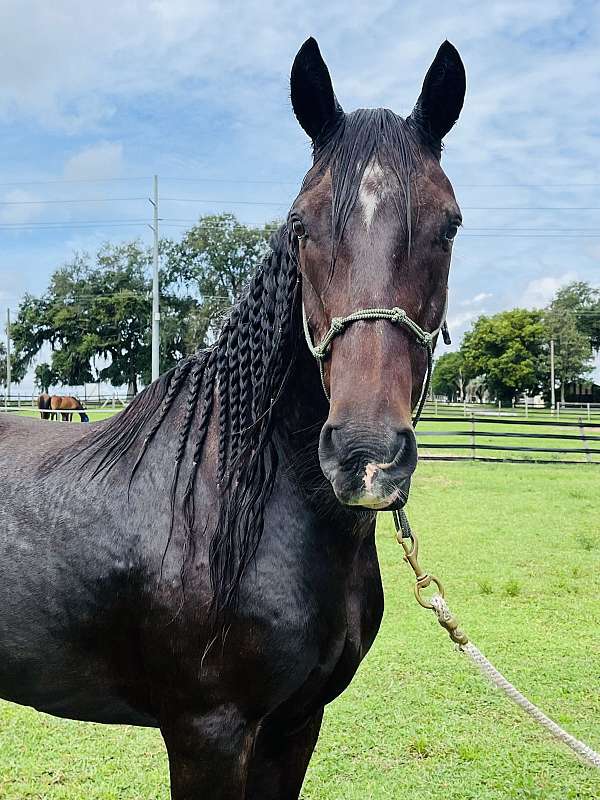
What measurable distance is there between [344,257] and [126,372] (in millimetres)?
46782

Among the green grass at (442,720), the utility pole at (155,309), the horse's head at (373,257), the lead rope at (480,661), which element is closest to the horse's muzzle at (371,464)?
the horse's head at (373,257)

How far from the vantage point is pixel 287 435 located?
2023mm

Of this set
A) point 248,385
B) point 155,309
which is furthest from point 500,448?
point 248,385

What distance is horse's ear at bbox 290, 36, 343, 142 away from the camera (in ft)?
6.03

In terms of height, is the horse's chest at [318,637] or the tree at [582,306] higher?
the tree at [582,306]

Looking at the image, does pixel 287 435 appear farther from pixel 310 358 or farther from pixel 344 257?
pixel 344 257

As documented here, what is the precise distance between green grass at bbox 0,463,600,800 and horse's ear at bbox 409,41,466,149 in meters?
3.13

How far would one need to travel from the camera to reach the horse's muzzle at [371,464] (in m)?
1.43

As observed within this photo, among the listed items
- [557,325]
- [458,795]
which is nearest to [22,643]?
[458,795]

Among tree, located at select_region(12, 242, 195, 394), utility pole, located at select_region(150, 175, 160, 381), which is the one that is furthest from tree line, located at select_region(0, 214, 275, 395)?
utility pole, located at select_region(150, 175, 160, 381)

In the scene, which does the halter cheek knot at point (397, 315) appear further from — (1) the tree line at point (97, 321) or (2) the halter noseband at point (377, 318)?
(1) the tree line at point (97, 321)

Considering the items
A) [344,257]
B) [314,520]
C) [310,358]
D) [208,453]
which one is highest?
[344,257]

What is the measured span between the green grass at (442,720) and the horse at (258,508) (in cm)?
161

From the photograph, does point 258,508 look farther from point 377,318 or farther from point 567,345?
point 567,345
